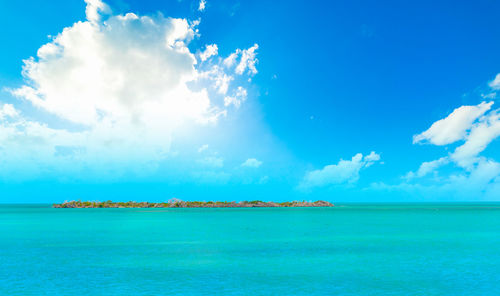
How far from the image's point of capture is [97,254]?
35.1 m

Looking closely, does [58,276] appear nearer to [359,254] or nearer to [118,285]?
[118,285]

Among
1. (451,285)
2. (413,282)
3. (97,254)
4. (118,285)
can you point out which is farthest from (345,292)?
(97,254)

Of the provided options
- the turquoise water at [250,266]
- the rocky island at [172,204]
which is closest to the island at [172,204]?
the rocky island at [172,204]

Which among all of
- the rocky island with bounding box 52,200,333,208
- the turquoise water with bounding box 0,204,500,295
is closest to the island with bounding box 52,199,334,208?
the rocky island with bounding box 52,200,333,208

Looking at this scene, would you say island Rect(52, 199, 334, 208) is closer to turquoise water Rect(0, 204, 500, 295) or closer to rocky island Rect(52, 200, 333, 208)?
rocky island Rect(52, 200, 333, 208)

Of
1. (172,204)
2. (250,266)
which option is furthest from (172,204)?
(250,266)

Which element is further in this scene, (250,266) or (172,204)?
(172,204)

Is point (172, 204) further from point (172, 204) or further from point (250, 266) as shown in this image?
point (250, 266)

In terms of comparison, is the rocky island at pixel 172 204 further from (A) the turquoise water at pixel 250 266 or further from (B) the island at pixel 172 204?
(A) the turquoise water at pixel 250 266

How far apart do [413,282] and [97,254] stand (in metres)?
26.3

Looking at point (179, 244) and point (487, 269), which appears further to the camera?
point (179, 244)

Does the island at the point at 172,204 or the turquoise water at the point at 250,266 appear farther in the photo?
the island at the point at 172,204

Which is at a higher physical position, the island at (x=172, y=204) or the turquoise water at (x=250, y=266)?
the island at (x=172, y=204)

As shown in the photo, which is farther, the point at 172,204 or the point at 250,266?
the point at 172,204
